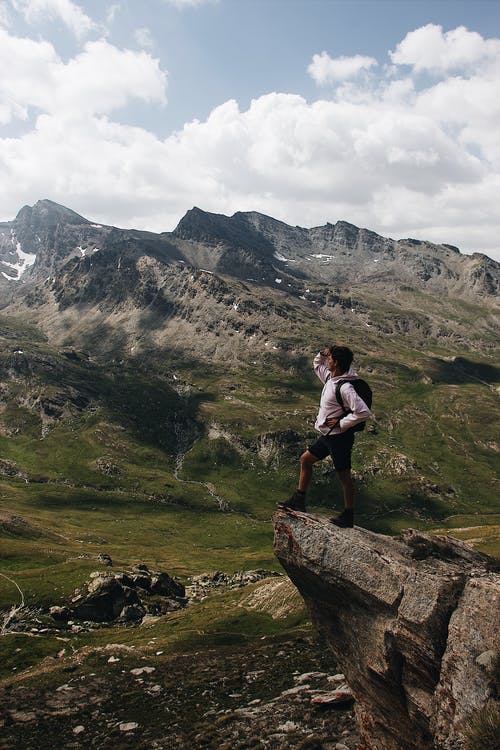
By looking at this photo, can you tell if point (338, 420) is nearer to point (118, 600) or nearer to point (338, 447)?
point (338, 447)

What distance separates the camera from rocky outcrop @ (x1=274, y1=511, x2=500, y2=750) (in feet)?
50.2

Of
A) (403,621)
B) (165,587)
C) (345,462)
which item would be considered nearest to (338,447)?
(345,462)

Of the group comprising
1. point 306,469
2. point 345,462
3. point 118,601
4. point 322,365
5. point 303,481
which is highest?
point 322,365

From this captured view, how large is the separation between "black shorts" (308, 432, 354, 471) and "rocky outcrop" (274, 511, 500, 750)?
307cm

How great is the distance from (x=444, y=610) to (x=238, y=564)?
156462 millimetres

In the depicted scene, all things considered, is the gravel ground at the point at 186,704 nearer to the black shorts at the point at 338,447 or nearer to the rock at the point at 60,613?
the black shorts at the point at 338,447

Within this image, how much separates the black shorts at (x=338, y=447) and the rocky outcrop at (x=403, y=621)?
3070 mm

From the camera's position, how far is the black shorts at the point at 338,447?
1877 cm

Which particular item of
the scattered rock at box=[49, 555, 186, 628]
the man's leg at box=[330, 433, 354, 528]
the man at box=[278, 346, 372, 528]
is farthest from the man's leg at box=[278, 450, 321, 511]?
the scattered rock at box=[49, 555, 186, 628]

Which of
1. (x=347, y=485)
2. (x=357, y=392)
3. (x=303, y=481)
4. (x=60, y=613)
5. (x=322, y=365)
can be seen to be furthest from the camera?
(x=60, y=613)

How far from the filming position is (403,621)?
56.0ft

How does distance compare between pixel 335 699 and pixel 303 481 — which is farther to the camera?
pixel 335 699

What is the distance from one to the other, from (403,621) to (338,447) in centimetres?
632

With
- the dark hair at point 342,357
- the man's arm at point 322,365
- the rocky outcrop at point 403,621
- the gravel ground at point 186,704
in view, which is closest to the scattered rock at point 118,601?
the gravel ground at point 186,704
